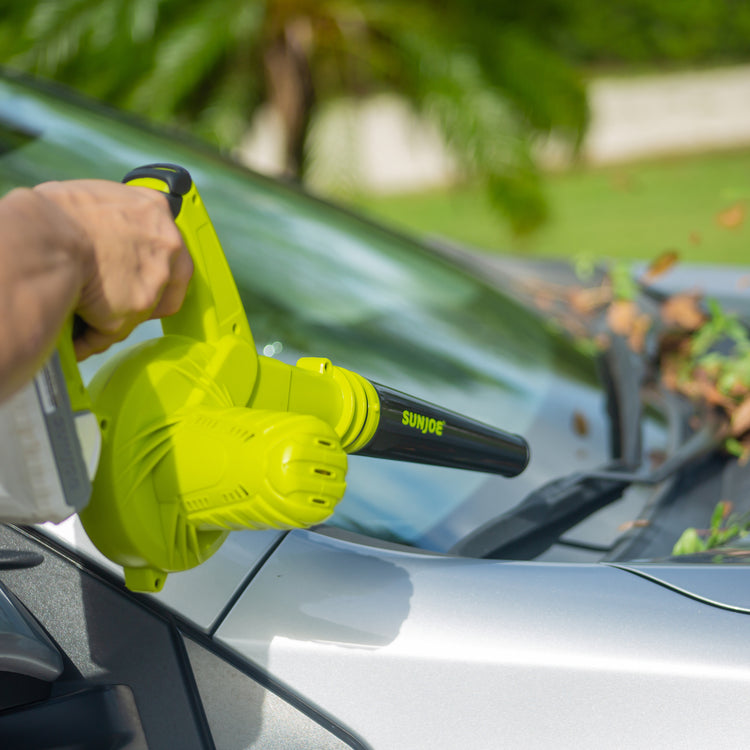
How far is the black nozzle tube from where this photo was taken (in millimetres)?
1031

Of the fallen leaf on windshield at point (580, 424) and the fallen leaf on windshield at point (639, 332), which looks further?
the fallen leaf on windshield at point (639, 332)

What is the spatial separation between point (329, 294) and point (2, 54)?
15.5 feet

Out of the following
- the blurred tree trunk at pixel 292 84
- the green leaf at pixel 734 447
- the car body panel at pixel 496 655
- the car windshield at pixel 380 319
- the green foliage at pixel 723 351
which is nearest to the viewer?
the car body panel at pixel 496 655

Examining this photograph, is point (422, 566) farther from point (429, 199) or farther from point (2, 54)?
point (429, 199)

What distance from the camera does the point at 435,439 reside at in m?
1.08

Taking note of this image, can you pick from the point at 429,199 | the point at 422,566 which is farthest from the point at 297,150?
the point at 422,566

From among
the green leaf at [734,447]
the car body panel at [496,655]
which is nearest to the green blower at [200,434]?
the car body panel at [496,655]

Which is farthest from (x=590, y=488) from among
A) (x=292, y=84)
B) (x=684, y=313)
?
(x=292, y=84)

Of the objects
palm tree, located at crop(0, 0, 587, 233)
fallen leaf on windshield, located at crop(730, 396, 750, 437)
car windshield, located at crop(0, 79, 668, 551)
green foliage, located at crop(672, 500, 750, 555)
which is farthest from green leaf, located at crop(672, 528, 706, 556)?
palm tree, located at crop(0, 0, 587, 233)

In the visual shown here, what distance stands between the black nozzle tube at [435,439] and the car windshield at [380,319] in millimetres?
170

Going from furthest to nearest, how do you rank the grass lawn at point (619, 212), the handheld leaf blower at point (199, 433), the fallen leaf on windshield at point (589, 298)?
the grass lawn at point (619, 212), the fallen leaf on windshield at point (589, 298), the handheld leaf blower at point (199, 433)

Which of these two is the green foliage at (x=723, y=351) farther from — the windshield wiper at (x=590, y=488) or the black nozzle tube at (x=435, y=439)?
the black nozzle tube at (x=435, y=439)

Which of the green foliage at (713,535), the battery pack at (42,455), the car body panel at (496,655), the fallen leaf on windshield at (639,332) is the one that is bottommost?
the car body panel at (496,655)

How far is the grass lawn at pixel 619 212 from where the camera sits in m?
5.73
